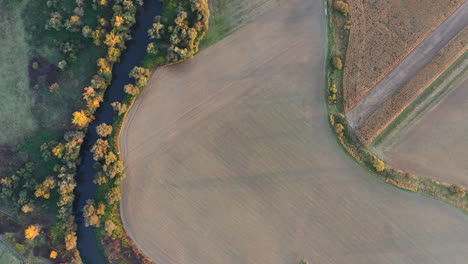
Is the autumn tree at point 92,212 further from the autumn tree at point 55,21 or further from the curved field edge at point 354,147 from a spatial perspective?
the curved field edge at point 354,147

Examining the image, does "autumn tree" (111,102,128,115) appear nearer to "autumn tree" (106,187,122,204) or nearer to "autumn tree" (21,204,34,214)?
"autumn tree" (106,187,122,204)

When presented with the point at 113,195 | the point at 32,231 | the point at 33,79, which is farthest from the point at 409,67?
the point at 32,231

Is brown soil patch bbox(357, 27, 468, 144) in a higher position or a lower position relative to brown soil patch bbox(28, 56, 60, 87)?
higher

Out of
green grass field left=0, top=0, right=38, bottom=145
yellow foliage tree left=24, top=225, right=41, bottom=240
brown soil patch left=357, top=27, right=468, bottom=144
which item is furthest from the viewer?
green grass field left=0, top=0, right=38, bottom=145

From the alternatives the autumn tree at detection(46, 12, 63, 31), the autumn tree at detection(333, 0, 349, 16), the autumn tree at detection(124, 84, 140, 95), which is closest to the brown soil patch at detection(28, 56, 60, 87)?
the autumn tree at detection(46, 12, 63, 31)

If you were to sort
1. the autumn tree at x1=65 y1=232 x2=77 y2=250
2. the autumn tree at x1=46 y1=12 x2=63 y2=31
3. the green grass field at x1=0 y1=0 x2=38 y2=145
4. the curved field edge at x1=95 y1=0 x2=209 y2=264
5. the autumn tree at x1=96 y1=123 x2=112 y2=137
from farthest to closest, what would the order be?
the green grass field at x1=0 y1=0 x2=38 y2=145 → the curved field edge at x1=95 y1=0 x2=209 y2=264 → the autumn tree at x1=46 y1=12 x2=63 y2=31 → the autumn tree at x1=96 y1=123 x2=112 y2=137 → the autumn tree at x1=65 y1=232 x2=77 y2=250

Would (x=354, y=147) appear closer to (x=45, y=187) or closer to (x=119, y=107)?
(x=119, y=107)

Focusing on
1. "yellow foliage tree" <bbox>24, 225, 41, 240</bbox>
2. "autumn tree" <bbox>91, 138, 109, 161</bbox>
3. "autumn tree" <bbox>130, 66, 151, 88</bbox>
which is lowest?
"yellow foliage tree" <bbox>24, 225, 41, 240</bbox>
